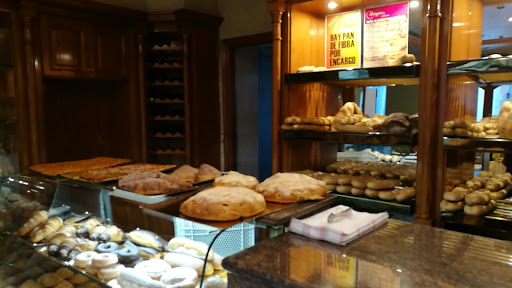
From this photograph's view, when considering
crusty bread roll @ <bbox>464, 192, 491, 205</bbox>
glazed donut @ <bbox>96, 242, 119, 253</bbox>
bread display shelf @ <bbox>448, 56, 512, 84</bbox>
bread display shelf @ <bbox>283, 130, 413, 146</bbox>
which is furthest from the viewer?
bread display shelf @ <bbox>283, 130, 413, 146</bbox>

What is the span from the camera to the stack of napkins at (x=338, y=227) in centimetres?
100

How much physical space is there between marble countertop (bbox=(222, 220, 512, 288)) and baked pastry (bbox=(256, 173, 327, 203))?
210 millimetres

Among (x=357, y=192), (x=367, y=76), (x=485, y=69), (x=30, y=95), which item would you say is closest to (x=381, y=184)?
(x=357, y=192)

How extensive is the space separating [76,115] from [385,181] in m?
3.33

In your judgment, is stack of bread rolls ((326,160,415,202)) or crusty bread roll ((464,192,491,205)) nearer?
crusty bread roll ((464,192,491,205))

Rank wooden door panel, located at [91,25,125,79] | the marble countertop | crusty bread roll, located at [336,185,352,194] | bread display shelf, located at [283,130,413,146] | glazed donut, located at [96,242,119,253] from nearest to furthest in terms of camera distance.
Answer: the marble countertop
glazed donut, located at [96,242,119,253]
bread display shelf, located at [283,130,413,146]
crusty bread roll, located at [336,185,352,194]
wooden door panel, located at [91,25,125,79]

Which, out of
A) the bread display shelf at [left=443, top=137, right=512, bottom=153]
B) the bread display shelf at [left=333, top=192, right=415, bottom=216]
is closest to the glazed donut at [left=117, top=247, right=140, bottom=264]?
the bread display shelf at [left=333, top=192, right=415, bottom=216]

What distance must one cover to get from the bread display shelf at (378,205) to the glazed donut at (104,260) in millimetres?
1380

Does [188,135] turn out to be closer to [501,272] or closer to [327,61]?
[327,61]

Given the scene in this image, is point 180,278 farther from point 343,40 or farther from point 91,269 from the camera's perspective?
point 343,40

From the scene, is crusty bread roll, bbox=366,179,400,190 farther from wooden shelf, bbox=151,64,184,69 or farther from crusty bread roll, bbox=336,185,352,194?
wooden shelf, bbox=151,64,184,69

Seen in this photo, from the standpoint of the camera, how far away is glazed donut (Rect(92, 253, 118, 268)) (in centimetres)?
129

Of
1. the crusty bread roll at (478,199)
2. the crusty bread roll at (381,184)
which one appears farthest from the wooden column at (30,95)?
the crusty bread roll at (478,199)

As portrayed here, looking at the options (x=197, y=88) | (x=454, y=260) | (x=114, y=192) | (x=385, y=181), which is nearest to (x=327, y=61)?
(x=385, y=181)
